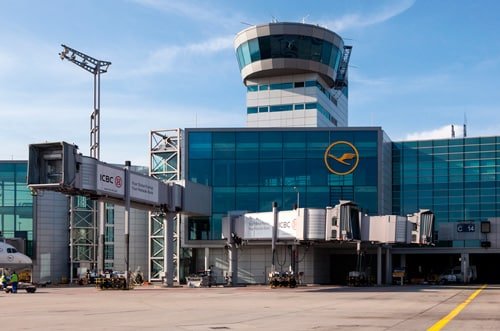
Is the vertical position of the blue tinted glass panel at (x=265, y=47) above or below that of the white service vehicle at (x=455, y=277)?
above

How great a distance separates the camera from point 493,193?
358ft

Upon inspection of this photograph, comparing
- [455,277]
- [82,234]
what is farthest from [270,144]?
[455,277]

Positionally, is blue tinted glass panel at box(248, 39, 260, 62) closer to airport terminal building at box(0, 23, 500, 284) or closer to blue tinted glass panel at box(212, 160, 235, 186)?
airport terminal building at box(0, 23, 500, 284)

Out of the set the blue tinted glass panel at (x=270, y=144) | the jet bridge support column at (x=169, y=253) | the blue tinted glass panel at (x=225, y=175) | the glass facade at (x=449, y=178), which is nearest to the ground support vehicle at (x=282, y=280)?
the jet bridge support column at (x=169, y=253)

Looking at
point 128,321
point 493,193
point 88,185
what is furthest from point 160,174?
point 128,321

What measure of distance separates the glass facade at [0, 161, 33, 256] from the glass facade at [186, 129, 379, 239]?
74.8 ft

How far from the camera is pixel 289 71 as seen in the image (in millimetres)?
117562

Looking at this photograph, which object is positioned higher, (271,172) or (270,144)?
(270,144)

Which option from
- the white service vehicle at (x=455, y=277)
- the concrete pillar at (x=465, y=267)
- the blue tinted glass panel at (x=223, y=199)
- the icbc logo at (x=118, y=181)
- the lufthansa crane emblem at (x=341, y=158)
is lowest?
the white service vehicle at (x=455, y=277)

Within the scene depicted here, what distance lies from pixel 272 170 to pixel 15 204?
35.8 metres

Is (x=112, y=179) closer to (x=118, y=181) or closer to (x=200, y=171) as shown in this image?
(x=118, y=181)

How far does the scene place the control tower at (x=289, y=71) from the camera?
112938 mm

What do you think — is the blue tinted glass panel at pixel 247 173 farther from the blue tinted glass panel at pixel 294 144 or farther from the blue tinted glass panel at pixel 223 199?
the blue tinted glass panel at pixel 294 144

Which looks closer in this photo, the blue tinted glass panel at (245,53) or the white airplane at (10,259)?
the white airplane at (10,259)
